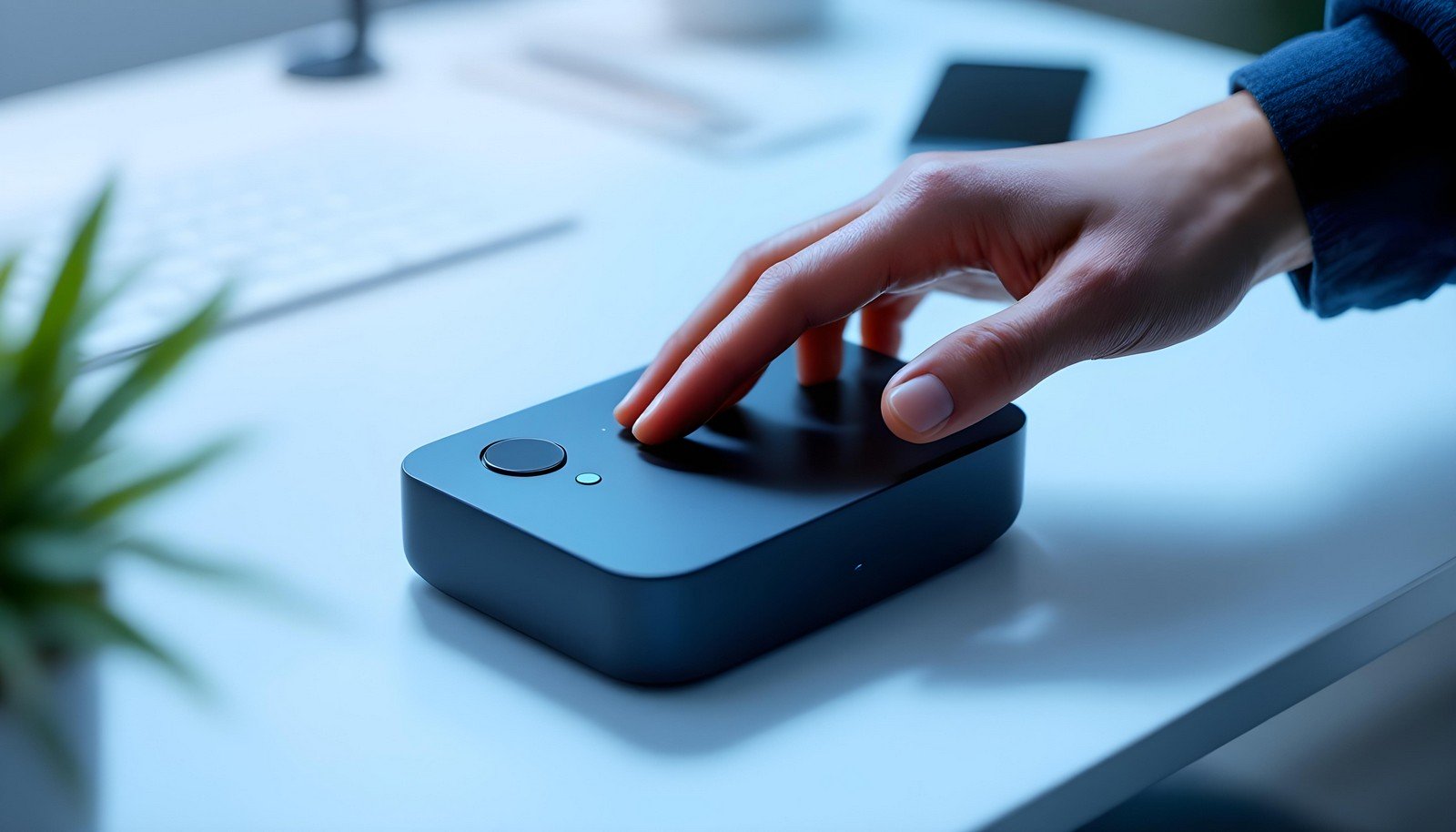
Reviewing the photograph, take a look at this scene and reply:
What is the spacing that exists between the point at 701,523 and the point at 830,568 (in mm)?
48

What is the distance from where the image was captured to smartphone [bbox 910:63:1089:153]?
0.98 meters

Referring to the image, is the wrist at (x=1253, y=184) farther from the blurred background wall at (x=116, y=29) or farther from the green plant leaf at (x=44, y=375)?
the blurred background wall at (x=116, y=29)

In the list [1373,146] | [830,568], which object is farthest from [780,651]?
[1373,146]

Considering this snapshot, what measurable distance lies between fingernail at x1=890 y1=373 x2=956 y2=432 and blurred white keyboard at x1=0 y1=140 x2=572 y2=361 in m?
0.36

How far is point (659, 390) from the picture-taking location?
593mm

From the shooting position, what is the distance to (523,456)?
55 cm

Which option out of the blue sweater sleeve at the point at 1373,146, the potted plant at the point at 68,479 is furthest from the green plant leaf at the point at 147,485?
the blue sweater sleeve at the point at 1373,146

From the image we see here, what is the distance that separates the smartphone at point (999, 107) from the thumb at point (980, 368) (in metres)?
0.40

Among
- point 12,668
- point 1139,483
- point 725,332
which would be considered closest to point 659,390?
point 725,332

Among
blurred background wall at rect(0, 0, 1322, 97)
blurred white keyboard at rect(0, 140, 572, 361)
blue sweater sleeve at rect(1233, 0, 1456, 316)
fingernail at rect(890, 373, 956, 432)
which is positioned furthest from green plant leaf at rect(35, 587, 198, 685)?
blurred background wall at rect(0, 0, 1322, 97)

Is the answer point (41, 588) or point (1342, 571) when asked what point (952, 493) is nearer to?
point (1342, 571)

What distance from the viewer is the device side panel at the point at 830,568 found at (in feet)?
1.59

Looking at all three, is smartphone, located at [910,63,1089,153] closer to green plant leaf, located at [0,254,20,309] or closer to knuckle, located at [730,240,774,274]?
knuckle, located at [730,240,774,274]

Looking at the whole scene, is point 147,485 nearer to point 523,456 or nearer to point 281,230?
point 523,456
